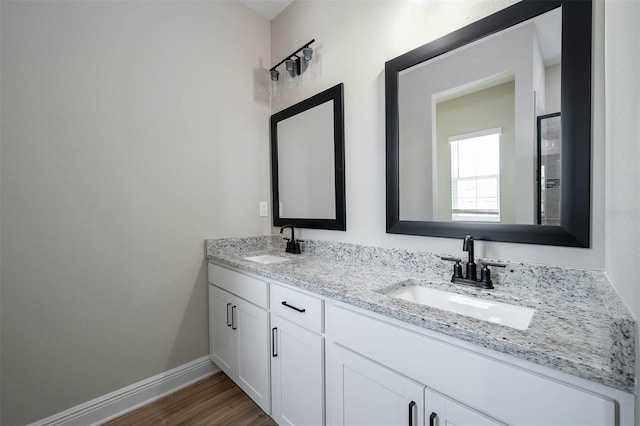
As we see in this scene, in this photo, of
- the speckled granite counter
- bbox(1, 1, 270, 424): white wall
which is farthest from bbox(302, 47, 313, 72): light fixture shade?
the speckled granite counter

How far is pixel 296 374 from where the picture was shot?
130 centimetres

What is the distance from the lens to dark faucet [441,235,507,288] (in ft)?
3.67

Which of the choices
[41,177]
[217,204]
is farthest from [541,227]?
[41,177]

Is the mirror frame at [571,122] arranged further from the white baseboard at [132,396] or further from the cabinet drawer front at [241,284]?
the white baseboard at [132,396]

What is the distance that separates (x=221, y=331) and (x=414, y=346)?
1446 mm

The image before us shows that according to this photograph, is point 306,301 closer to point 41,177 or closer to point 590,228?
point 590,228

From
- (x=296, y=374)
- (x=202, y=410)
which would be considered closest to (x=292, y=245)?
(x=296, y=374)

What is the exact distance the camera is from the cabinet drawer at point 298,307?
1191 mm

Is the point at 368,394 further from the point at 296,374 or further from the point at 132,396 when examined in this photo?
the point at 132,396

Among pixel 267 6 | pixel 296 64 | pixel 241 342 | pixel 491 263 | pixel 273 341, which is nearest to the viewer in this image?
pixel 491 263

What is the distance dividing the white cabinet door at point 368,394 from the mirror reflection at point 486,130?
742mm

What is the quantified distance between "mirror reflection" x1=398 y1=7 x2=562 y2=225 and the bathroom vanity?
10.8 inches

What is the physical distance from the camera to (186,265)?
1.91 metres

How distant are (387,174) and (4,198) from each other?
1.88 m
